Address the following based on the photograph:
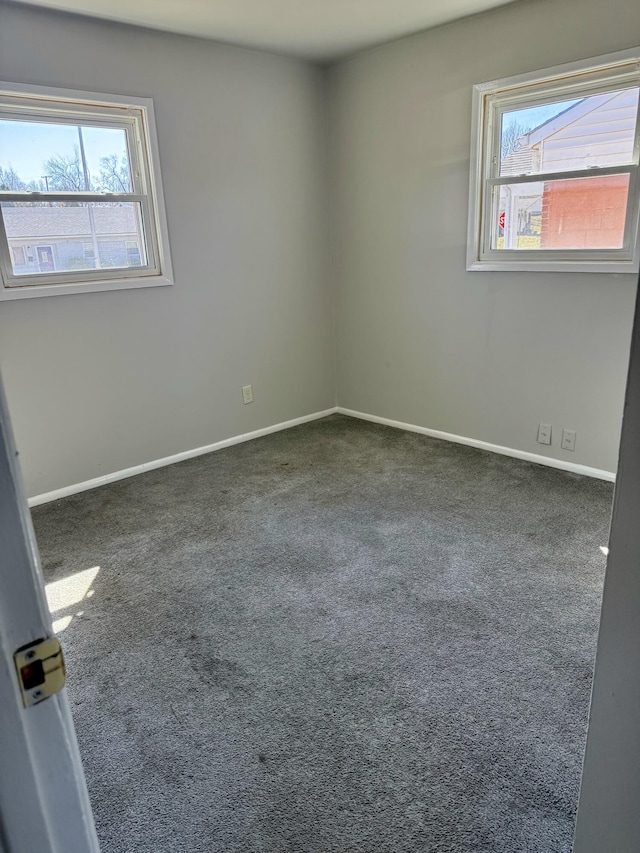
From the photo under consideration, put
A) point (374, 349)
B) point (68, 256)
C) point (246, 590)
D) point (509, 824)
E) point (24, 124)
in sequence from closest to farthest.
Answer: point (509, 824) → point (246, 590) → point (24, 124) → point (68, 256) → point (374, 349)

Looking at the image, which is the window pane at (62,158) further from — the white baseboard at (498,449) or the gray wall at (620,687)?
the gray wall at (620,687)

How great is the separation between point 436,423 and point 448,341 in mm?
601

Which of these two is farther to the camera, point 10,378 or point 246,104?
point 246,104

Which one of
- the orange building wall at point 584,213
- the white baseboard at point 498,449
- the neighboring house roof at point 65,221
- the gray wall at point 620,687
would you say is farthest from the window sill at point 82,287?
the gray wall at point 620,687

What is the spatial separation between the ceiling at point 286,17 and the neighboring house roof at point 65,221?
0.95 meters

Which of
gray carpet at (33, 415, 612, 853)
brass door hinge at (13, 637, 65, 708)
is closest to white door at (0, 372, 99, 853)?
brass door hinge at (13, 637, 65, 708)

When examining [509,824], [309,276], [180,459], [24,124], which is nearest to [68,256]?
[24,124]

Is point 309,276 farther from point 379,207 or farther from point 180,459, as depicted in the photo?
point 180,459

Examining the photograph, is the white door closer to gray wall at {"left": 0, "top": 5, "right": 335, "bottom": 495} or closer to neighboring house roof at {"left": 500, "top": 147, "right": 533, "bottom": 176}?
gray wall at {"left": 0, "top": 5, "right": 335, "bottom": 495}

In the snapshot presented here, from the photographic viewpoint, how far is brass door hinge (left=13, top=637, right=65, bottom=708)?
1.69 ft

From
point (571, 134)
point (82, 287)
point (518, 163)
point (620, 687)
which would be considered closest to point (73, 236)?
point (82, 287)

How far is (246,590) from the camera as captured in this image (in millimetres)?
2434

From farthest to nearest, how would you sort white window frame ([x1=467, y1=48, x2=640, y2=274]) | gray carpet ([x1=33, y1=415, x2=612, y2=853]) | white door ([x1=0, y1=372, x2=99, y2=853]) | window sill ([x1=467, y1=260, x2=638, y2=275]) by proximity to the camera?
1. window sill ([x1=467, y1=260, x2=638, y2=275])
2. white window frame ([x1=467, y1=48, x2=640, y2=274])
3. gray carpet ([x1=33, y1=415, x2=612, y2=853])
4. white door ([x1=0, y1=372, x2=99, y2=853])

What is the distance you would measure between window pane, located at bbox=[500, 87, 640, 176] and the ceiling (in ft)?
2.02
